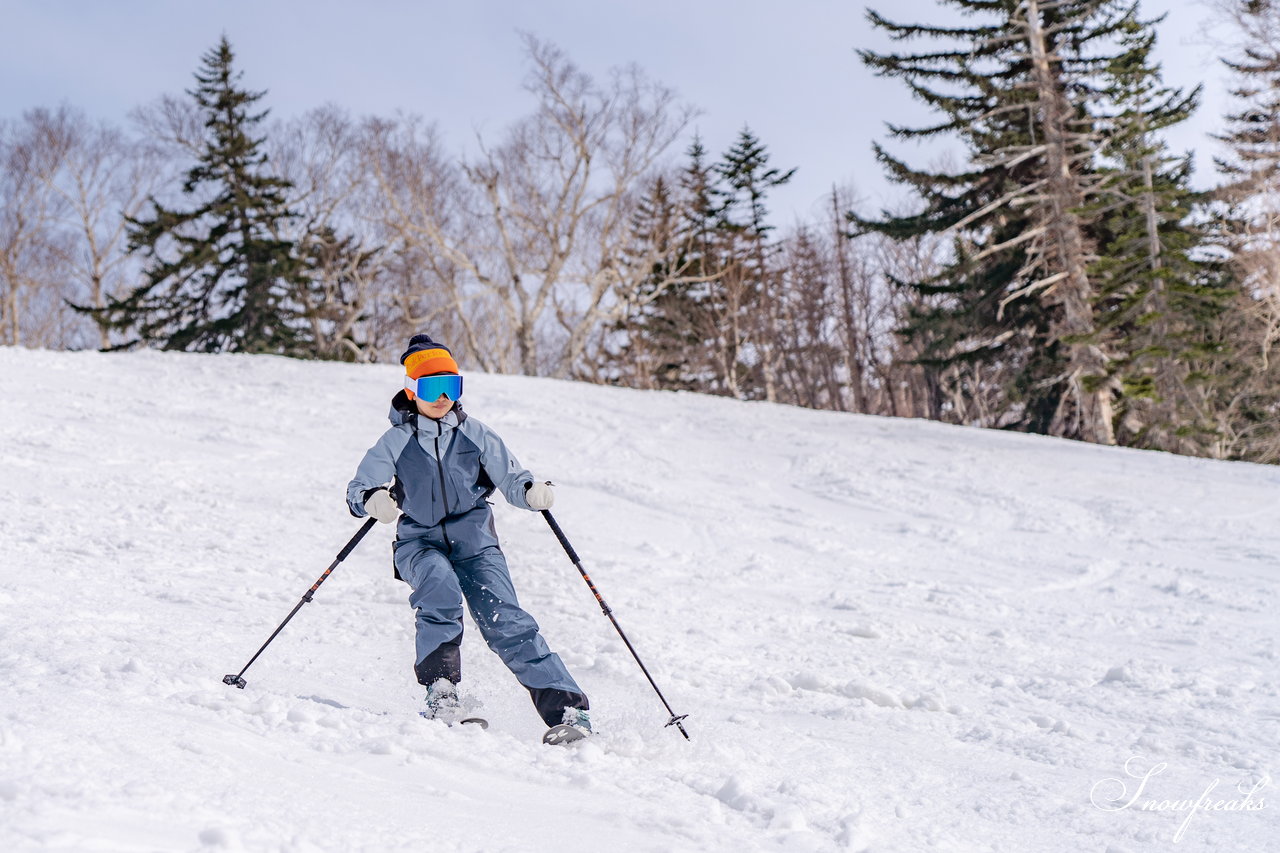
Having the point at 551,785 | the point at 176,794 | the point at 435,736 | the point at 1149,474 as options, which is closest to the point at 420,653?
the point at 435,736

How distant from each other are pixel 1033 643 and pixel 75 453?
29.5 feet

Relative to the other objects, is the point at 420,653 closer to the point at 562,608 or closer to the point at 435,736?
the point at 435,736

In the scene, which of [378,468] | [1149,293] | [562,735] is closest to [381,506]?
[378,468]

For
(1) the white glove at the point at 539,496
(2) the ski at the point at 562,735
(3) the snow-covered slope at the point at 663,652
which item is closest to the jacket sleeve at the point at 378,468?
(1) the white glove at the point at 539,496

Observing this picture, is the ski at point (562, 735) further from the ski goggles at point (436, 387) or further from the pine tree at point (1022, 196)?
the pine tree at point (1022, 196)

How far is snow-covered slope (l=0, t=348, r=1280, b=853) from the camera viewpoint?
8.06 ft

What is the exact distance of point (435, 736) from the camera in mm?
3049

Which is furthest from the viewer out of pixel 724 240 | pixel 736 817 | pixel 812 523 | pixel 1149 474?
pixel 724 240

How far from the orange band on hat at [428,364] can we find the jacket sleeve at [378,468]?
0.86ft

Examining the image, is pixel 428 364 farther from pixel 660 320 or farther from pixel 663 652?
pixel 660 320

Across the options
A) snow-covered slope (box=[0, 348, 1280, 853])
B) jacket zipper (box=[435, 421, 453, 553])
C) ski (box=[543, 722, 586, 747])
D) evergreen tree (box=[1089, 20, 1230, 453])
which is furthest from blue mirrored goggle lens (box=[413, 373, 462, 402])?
evergreen tree (box=[1089, 20, 1230, 453])

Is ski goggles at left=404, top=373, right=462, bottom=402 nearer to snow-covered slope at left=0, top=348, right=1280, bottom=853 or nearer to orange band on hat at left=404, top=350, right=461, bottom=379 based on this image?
orange band on hat at left=404, top=350, right=461, bottom=379

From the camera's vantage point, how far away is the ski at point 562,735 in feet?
10.5

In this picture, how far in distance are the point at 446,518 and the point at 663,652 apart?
176cm
